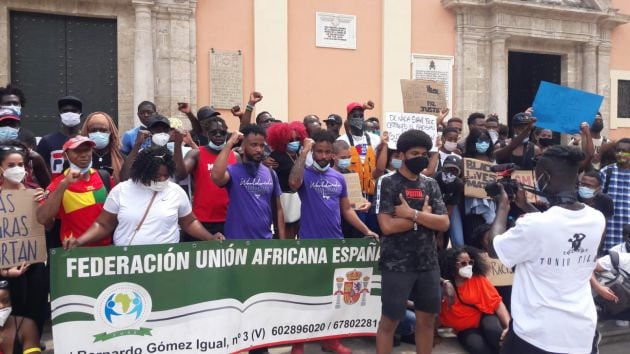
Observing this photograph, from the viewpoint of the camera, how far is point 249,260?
14.2 feet

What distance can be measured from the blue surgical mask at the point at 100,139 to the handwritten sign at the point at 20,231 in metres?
0.78

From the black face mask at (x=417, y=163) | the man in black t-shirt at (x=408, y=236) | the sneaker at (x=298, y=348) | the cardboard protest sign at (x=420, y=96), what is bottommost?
the sneaker at (x=298, y=348)

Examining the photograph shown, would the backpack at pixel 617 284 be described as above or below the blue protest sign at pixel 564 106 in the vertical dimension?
below

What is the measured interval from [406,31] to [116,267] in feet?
32.6

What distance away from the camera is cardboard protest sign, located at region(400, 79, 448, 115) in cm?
615

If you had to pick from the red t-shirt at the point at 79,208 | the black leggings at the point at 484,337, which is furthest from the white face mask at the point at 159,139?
the black leggings at the point at 484,337

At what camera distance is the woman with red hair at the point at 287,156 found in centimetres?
492

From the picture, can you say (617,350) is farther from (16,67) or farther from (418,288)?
(16,67)

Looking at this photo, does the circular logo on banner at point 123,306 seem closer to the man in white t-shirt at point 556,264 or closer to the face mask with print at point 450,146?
the man in white t-shirt at point 556,264

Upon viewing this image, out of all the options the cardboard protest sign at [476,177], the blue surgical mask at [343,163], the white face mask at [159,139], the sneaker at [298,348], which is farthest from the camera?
the cardboard protest sign at [476,177]

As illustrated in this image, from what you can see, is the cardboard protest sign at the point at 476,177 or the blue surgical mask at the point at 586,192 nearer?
the cardboard protest sign at the point at 476,177

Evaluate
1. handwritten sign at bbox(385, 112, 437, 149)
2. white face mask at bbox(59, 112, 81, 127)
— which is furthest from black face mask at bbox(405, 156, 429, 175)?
white face mask at bbox(59, 112, 81, 127)

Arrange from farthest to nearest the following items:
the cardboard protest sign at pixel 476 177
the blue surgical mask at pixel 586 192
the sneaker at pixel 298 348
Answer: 1. the blue surgical mask at pixel 586 192
2. the cardboard protest sign at pixel 476 177
3. the sneaker at pixel 298 348

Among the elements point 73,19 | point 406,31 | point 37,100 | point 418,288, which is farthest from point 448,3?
point 418,288
